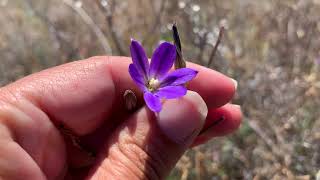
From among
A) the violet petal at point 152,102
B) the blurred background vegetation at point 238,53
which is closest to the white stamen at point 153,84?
the violet petal at point 152,102

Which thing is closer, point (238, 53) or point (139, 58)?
point (139, 58)

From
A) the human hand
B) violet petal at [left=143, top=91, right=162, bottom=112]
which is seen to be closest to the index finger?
the human hand

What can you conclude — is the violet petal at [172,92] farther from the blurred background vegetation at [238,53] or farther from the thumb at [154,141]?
the blurred background vegetation at [238,53]

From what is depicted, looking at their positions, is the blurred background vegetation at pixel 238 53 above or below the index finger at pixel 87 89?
below

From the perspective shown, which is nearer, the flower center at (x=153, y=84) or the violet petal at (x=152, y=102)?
the violet petal at (x=152, y=102)

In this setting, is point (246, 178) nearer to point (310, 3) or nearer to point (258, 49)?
point (258, 49)

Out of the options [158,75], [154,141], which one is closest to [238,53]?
[158,75]

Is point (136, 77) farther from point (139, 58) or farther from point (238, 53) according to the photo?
point (238, 53)

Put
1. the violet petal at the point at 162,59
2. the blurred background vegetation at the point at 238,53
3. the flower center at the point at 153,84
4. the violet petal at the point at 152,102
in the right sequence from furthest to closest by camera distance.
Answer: the blurred background vegetation at the point at 238,53
the flower center at the point at 153,84
the violet petal at the point at 162,59
the violet petal at the point at 152,102

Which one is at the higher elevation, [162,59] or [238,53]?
[162,59]
